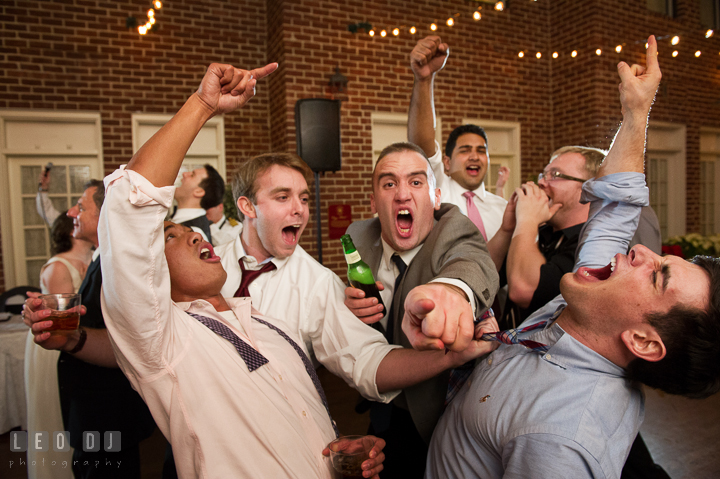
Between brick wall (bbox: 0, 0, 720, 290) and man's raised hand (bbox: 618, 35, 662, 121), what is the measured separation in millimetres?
4170

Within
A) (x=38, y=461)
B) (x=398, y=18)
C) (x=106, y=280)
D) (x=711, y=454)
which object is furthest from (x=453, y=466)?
(x=398, y=18)

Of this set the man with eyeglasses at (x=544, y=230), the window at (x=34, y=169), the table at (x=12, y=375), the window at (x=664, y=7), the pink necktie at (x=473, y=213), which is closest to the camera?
the man with eyeglasses at (x=544, y=230)

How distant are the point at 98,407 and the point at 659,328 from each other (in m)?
1.92

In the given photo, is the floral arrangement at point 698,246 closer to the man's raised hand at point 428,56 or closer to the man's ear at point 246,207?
the man's raised hand at point 428,56

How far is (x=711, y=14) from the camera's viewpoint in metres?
7.41

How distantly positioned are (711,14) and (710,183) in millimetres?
2731

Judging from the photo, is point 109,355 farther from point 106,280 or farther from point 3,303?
point 3,303

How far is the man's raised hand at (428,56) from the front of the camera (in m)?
1.90

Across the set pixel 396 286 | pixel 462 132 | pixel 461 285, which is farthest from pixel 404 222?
pixel 462 132

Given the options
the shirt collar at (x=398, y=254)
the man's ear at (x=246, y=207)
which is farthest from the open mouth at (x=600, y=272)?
the man's ear at (x=246, y=207)

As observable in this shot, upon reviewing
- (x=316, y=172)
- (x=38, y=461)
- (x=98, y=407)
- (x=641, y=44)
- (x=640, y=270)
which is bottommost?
(x=38, y=461)

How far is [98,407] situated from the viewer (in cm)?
180

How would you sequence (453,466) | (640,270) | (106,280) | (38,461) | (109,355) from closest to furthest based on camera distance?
(106,280) → (640,270) → (453,466) → (109,355) → (38,461)

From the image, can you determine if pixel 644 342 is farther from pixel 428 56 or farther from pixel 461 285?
pixel 428 56
